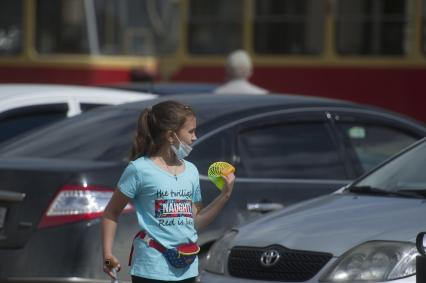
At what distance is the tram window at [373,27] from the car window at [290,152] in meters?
8.41

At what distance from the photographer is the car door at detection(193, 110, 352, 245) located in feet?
25.4

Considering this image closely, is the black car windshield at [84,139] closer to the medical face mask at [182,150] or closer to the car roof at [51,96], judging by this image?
the car roof at [51,96]

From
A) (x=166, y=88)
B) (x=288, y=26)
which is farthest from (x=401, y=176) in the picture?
(x=288, y=26)

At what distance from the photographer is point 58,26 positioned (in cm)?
1880

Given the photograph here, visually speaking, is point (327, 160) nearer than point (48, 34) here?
Yes

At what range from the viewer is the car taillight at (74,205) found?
7.15 metres

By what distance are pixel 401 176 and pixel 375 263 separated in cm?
118

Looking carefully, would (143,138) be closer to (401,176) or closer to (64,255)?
(64,255)

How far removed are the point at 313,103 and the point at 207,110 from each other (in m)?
0.73

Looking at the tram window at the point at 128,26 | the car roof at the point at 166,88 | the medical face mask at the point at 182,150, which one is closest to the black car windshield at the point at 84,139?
the medical face mask at the point at 182,150

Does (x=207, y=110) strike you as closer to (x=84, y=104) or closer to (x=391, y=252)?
(x=84, y=104)

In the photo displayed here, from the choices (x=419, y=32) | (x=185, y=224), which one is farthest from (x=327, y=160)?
(x=419, y=32)

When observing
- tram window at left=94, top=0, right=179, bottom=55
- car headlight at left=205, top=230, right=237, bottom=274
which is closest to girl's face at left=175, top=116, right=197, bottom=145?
car headlight at left=205, top=230, right=237, bottom=274

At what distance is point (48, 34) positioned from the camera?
1867 centimetres
